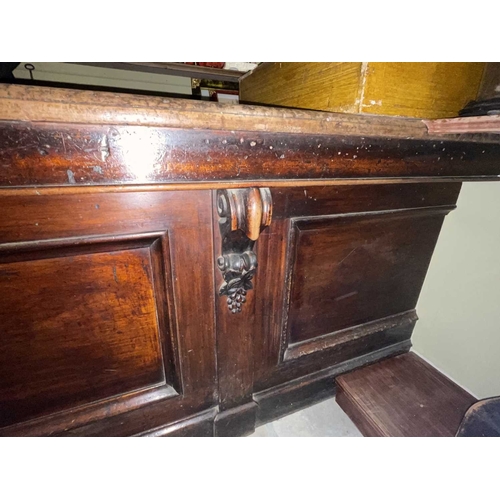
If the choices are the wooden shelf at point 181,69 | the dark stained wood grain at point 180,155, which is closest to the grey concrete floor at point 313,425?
the dark stained wood grain at point 180,155

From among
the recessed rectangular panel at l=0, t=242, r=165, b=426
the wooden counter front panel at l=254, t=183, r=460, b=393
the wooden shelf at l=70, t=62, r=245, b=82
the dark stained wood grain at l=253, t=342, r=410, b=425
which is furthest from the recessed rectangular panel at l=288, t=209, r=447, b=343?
the wooden shelf at l=70, t=62, r=245, b=82

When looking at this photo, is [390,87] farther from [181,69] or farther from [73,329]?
[181,69]

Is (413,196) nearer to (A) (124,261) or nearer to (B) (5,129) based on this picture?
(A) (124,261)

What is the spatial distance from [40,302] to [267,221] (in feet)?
1.83

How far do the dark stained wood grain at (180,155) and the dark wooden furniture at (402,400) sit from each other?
0.82 metres

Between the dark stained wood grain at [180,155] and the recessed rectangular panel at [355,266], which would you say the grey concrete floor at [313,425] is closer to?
the recessed rectangular panel at [355,266]

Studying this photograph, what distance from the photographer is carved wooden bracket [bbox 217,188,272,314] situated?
1.89 feet

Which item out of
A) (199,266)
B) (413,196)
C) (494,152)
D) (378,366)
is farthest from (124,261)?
(494,152)

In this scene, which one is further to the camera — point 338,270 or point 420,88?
point 338,270

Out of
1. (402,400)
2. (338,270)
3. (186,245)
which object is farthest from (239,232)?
(402,400)

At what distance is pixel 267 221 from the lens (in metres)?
0.60

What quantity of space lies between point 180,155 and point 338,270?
26.0 inches

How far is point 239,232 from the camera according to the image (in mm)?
646

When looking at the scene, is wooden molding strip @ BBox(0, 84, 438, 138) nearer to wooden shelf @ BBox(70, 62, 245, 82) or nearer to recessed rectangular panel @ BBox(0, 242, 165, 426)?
recessed rectangular panel @ BBox(0, 242, 165, 426)
